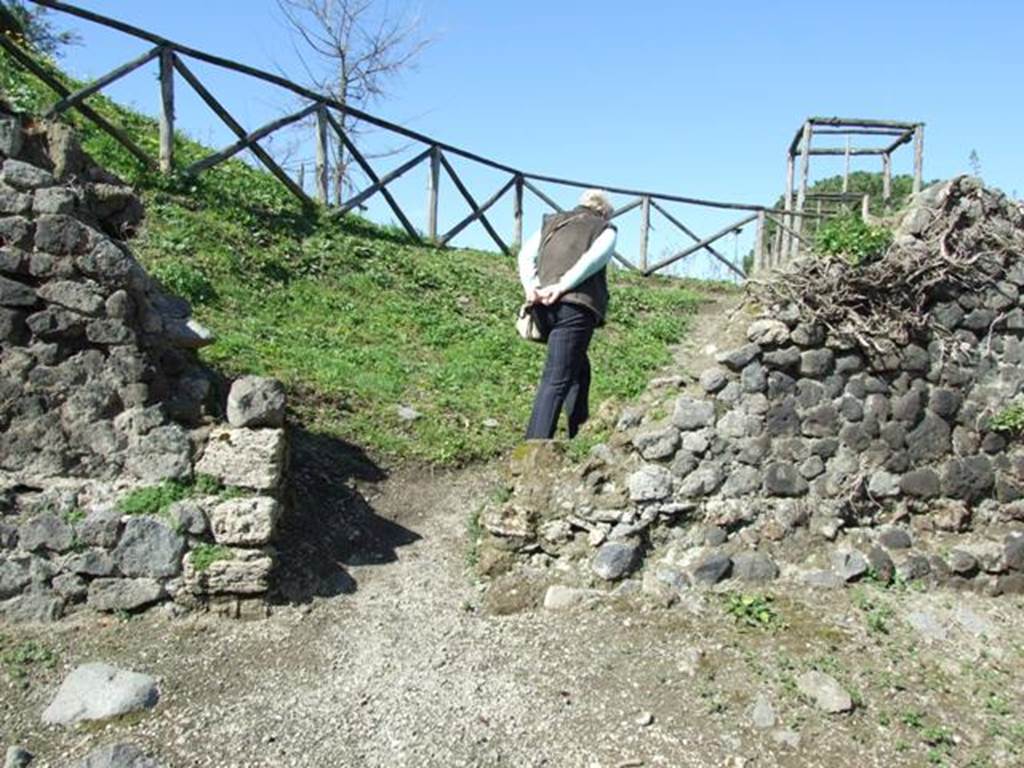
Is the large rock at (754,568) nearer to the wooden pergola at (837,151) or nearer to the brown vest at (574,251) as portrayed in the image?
the brown vest at (574,251)

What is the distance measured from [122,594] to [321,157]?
8.13 meters

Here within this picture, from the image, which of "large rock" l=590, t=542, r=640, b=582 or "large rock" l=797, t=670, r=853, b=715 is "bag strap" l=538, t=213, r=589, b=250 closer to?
"large rock" l=590, t=542, r=640, b=582

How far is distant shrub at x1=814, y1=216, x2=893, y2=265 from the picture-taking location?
5.20 m

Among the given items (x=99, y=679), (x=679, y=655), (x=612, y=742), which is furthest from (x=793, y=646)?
(x=99, y=679)

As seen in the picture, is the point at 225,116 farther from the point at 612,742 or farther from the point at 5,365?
the point at 612,742

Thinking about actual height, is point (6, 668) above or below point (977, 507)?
below

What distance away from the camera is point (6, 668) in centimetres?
411

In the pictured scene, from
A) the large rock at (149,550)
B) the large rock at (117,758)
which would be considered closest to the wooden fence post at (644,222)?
the large rock at (149,550)

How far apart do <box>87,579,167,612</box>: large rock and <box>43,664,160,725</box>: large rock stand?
0.49 m

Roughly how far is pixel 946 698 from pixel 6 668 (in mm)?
4307

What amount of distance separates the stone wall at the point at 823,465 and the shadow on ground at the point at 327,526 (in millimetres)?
760

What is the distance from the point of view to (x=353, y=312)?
9.16 m

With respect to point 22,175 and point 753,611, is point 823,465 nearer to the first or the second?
point 753,611

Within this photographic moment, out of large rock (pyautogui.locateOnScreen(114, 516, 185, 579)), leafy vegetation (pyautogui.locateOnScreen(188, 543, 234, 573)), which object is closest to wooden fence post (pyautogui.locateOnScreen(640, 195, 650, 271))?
leafy vegetation (pyautogui.locateOnScreen(188, 543, 234, 573))
